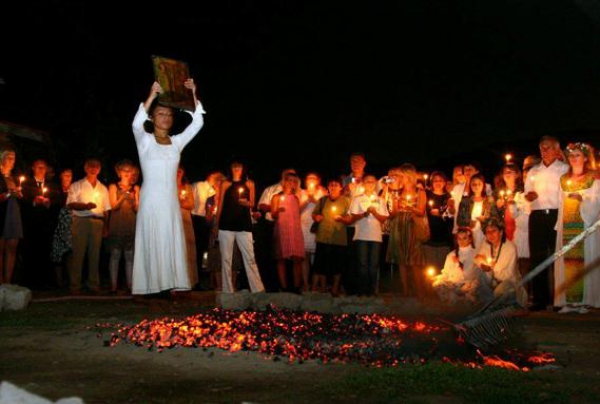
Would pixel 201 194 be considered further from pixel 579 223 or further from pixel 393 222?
pixel 579 223

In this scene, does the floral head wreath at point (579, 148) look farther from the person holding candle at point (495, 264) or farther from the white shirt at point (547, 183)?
the person holding candle at point (495, 264)

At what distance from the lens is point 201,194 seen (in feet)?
48.4

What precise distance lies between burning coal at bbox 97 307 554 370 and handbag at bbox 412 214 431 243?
465 cm

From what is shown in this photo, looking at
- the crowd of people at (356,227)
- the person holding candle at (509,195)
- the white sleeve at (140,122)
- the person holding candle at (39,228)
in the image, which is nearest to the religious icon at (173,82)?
the white sleeve at (140,122)

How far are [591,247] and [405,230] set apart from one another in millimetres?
3001

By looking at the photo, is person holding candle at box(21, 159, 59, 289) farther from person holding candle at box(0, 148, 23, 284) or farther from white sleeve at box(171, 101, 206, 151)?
white sleeve at box(171, 101, 206, 151)

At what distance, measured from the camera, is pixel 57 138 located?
64.6ft

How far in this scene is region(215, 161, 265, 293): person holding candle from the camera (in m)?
12.5

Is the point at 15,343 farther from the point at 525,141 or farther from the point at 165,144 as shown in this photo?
the point at 525,141

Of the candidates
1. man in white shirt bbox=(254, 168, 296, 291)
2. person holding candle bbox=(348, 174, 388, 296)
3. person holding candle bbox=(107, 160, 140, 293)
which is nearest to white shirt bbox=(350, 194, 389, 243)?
person holding candle bbox=(348, 174, 388, 296)

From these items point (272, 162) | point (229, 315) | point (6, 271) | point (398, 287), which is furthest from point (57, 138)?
point (229, 315)

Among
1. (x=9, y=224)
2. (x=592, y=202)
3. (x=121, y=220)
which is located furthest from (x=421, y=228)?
(x=9, y=224)

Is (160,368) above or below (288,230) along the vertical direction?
below

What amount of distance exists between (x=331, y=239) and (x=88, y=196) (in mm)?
4171
